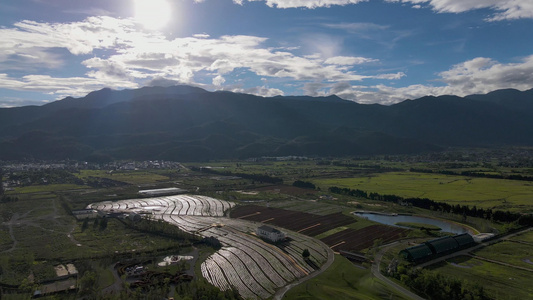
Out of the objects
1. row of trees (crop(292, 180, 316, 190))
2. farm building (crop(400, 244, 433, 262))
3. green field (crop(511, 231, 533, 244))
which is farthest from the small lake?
row of trees (crop(292, 180, 316, 190))

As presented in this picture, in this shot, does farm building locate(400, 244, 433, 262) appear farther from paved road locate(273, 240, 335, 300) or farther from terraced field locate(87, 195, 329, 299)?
terraced field locate(87, 195, 329, 299)

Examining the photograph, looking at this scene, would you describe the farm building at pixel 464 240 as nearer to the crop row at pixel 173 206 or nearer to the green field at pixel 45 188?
the crop row at pixel 173 206

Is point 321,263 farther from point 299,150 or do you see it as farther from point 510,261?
point 299,150

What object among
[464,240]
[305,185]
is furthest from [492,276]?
[305,185]

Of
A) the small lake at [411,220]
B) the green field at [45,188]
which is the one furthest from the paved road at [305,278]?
the green field at [45,188]

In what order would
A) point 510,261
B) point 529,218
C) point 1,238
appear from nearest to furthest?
point 510,261 < point 1,238 < point 529,218

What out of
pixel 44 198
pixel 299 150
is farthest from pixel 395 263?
pixel 299 150
